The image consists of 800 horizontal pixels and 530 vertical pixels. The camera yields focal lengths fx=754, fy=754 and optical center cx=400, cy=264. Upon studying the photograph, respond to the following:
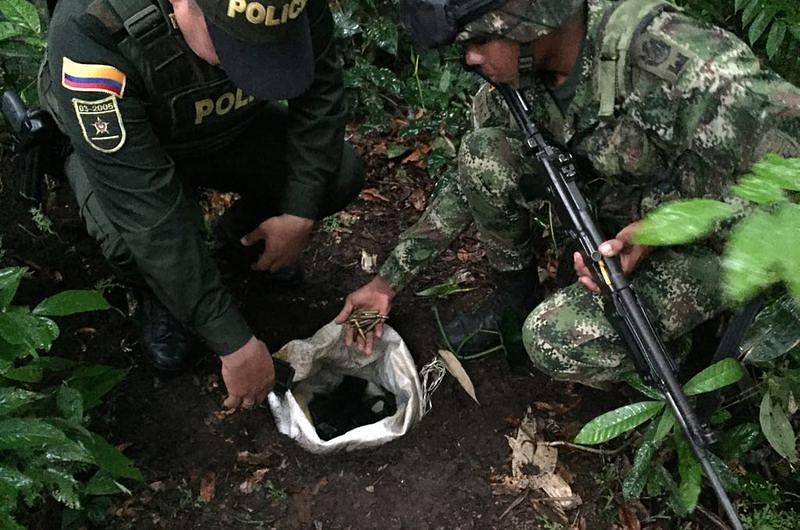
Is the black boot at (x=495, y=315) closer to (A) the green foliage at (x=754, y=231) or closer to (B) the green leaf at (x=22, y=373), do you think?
(B) the green leaf at (x=22, y=373)

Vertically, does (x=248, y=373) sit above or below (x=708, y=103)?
below

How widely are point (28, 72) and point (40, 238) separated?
61 cm

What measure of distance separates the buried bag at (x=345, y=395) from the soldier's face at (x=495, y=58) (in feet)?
3.18

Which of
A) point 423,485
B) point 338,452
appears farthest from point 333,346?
point 423,485

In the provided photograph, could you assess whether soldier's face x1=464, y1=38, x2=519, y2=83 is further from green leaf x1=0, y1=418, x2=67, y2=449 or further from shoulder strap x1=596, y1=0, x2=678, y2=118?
green leaf x1=0, y1=418, x2=67, y2=449

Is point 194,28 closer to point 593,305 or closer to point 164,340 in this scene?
point 164,340

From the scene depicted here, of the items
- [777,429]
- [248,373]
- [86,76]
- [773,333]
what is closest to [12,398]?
[248,373]

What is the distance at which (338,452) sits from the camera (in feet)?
7.82

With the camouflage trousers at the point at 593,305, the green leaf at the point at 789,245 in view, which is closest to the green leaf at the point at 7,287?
the camouflage trousers at the point at 593,305

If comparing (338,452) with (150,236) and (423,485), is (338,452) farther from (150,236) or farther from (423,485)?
(150,236)

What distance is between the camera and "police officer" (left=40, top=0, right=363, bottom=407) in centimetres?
182

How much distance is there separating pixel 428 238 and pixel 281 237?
1.62 ft

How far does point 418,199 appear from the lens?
11.0ft

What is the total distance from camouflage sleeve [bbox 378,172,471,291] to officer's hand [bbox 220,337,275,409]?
573 mm
